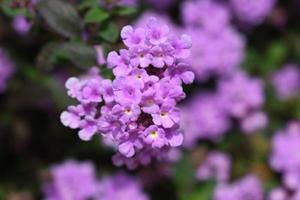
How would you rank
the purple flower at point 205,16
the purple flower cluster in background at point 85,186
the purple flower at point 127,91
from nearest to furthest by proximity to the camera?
the purple flower at point 127,91 → the purple flower cluster in background at point 85,186 → the purple flower at point 205,16

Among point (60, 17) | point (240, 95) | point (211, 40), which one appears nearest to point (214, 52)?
point (211, 40)

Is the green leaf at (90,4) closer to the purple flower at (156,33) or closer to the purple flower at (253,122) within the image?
the purple flower at (156,33)

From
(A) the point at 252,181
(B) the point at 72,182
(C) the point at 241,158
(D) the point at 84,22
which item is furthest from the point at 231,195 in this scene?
(D) the point at 84,22

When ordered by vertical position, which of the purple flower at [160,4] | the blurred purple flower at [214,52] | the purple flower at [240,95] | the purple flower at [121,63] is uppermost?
the purple flower at [160,4]

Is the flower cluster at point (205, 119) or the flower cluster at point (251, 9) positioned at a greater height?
the flower cluster at point (251, 9)

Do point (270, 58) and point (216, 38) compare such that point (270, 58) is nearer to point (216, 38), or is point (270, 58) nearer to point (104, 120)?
point (216, 38)

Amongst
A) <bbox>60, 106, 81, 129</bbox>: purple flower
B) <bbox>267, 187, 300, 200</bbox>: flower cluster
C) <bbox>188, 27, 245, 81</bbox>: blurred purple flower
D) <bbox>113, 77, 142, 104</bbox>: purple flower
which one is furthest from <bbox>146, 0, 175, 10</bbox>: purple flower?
<bbox>113, 77, 142, 104</bbox>: purple flower

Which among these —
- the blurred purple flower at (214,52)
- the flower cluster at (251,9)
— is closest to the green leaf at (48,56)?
the blurred purple flower at (214,52)
